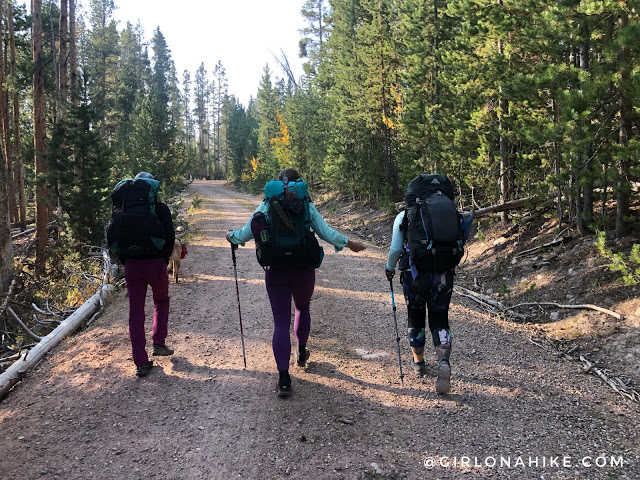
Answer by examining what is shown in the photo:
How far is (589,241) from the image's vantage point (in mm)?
7930

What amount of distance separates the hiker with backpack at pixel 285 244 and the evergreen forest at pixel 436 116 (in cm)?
470

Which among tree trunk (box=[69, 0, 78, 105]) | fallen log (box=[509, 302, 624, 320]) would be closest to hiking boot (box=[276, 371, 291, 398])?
fallen log (box=[509, 302, 624, 320])

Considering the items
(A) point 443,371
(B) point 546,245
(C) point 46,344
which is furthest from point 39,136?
(B) point 546,245

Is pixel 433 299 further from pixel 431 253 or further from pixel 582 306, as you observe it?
pixel 582 306

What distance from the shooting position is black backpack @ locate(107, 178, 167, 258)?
15.1ft

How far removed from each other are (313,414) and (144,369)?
214 cm

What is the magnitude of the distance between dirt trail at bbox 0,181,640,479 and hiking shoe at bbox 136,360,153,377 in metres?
0.11

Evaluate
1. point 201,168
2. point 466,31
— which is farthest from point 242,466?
point 201,168

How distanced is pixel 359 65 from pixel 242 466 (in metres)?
20.9

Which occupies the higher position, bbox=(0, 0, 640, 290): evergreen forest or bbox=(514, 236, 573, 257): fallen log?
bbox=(0, 0, 640, 290): evergreen forest

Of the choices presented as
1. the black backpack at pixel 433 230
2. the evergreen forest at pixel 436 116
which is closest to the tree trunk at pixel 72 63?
the evergreen forest at pixel 436 116

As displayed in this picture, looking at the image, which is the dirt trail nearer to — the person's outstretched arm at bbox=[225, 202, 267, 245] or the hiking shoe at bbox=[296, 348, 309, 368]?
the hiking shoe at bbox=[296, 348, 309, 368]

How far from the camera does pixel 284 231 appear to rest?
4039 mm

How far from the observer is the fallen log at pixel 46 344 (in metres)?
4.74
